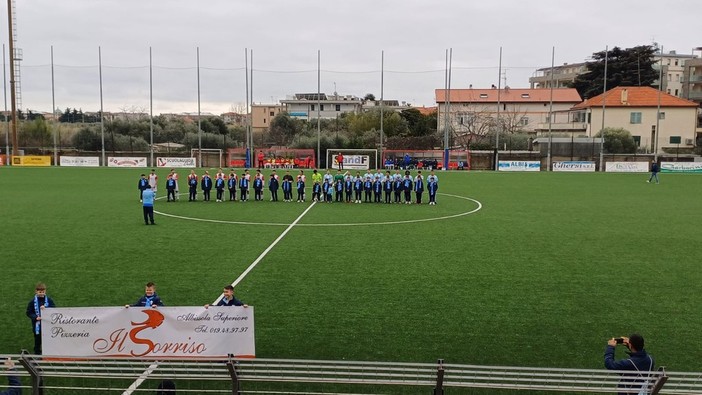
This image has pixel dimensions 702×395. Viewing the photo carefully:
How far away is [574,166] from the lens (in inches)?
2115

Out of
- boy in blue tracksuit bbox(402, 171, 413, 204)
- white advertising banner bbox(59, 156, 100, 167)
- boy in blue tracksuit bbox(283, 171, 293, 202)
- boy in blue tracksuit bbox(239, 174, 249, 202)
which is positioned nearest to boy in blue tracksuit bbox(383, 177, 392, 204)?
boy in blue tracksuit bbox(402, 171, 413, 204)

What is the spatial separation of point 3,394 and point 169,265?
25.5ft

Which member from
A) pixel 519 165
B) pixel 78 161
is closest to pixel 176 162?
pixel 78 161

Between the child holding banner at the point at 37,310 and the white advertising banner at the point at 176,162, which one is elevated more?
the white advertising banner at the point at 176,162

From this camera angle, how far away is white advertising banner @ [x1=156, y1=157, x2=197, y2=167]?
184ft

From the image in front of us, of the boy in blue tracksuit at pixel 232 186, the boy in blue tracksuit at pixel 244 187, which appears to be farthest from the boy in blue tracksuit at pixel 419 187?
the boy in blue tracksuit at pixel 232 186

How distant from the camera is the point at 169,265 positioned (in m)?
14.0

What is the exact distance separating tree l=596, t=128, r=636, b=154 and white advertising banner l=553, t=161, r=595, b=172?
1017 centimetres

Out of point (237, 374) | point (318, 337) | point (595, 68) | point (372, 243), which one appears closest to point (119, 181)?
point (372, 243)

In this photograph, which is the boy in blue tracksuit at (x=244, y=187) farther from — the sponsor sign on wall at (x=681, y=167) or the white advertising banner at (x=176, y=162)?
the sponsor sign on wall at (x=681, y=167)

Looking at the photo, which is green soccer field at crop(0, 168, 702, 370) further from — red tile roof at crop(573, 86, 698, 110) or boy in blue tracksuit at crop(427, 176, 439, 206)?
red tile roof at crop(573, 86, 698, 110)

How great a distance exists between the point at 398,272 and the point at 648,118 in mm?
66917

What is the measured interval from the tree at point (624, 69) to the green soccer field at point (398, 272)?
213 ft

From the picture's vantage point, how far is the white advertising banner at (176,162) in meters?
56.0
